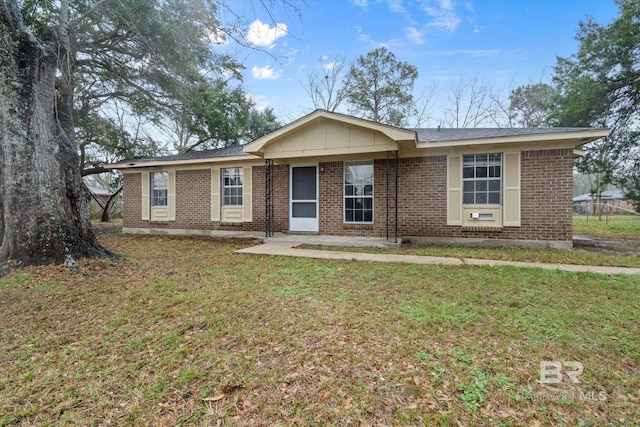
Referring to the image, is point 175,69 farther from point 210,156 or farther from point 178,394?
point 178,394

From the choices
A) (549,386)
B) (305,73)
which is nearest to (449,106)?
(305,73)

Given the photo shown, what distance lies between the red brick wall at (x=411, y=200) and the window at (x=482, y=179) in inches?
20.6

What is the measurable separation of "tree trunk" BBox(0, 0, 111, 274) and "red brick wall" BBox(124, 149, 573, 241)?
209 inches

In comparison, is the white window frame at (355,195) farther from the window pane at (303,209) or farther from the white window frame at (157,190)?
the white window frame at (157,190)

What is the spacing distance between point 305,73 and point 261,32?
64.8 ft

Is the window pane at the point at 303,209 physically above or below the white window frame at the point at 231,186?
below

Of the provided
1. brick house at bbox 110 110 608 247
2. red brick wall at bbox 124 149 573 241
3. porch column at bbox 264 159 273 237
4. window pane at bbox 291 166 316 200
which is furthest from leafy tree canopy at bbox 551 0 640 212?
porch column at bbox 264 159 273 237

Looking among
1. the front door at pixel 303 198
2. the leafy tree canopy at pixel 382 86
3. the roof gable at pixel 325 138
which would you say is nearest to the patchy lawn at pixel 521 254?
the front door at pixel 303 198

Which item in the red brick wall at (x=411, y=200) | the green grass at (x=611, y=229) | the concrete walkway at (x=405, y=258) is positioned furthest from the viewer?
the green grass at (x=611, y=229)

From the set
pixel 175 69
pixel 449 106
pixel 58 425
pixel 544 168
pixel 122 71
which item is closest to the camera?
pixel 58 425

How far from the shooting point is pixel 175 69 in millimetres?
8805

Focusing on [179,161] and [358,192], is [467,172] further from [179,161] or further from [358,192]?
[179,161]

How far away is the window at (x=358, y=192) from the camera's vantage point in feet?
28.9

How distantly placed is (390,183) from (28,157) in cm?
779
